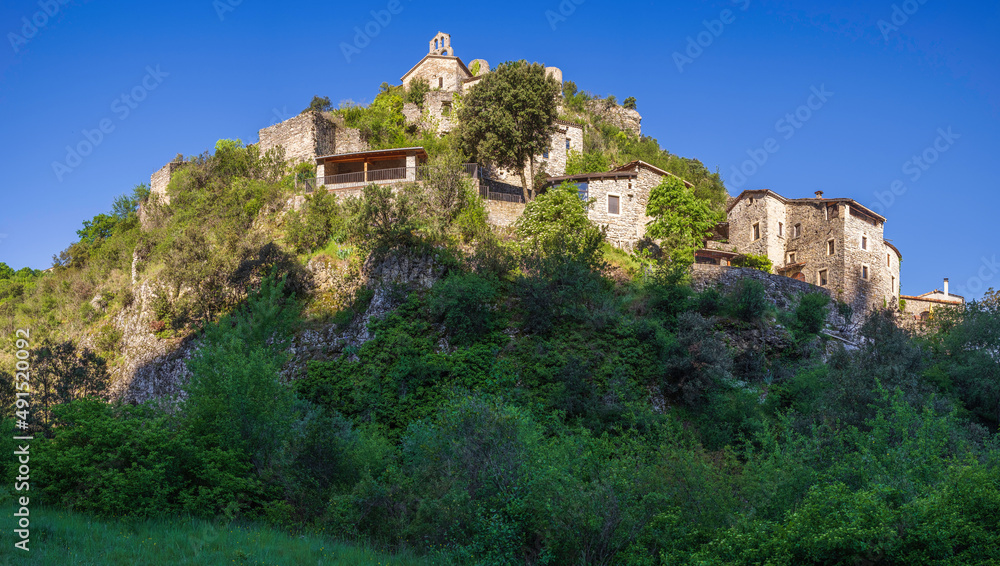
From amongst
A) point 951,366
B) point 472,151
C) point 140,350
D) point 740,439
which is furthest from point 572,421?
point 140,350

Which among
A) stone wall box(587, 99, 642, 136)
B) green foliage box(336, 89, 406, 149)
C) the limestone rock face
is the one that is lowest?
the limestone rock face

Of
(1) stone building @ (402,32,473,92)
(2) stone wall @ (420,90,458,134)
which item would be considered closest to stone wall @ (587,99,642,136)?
(1) stone building @ (402,32,473,92)

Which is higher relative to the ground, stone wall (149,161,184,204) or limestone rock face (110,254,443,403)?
stone wall (149,161,184,204)

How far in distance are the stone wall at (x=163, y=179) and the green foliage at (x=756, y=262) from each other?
125 feet

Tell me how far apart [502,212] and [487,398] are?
56.8 ft

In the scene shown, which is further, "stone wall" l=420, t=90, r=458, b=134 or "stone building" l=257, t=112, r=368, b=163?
"stone wall" l=420, t=90, r=458, b=134

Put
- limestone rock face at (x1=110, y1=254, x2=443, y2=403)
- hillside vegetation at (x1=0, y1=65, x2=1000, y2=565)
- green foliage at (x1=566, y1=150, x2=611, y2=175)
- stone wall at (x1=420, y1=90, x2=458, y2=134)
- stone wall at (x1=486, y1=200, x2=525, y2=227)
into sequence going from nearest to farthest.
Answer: hillside vegetation at (x1=0, y1=65, x2=1000, y2=565) → limestone rock face at (x1=110, y1=254, x2=443, y2=403) → stone wall at (x1=486, y1=200, x2=525, y2=227) → green foliage at (x1=566, y1=150, x2=611, y2=175) → stone wall at (x1=420, y1=90, x2=458, y2=134)

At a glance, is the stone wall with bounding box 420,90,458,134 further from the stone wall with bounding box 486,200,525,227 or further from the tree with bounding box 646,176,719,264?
the tree with bounding box 646,176,719,264

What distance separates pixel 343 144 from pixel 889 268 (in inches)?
1445

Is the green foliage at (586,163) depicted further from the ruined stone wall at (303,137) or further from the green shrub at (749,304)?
the green shrub at (749,304)

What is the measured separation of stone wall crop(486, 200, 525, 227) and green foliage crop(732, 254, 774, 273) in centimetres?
1478

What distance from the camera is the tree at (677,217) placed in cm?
3472

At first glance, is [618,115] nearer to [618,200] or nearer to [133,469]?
[618,200]

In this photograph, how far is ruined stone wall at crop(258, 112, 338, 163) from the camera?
1597 inches
